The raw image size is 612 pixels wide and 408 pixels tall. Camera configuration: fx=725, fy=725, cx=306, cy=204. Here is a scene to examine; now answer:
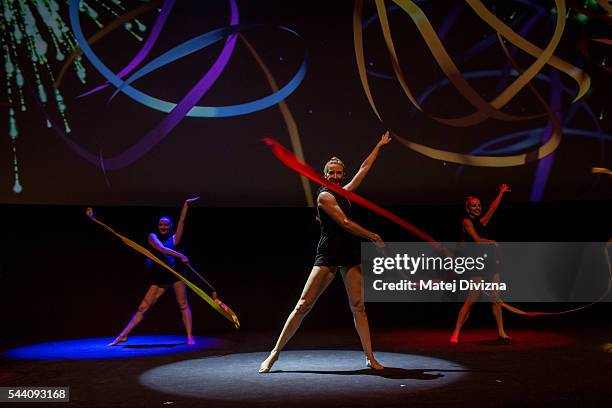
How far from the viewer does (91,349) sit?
7723mm

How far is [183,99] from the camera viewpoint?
339 inches

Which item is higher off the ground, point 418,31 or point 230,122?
point 418,31

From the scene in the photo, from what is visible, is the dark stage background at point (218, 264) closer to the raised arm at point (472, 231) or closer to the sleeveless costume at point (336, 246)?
the raised arm at point (472, 231)

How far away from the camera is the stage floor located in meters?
4.79

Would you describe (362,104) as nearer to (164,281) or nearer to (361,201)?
(361,201)

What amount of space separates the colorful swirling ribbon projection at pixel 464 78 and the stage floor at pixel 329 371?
2179mm

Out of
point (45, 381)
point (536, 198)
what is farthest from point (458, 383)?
point (536, 198)

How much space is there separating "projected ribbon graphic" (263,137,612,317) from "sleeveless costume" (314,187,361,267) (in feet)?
0.30

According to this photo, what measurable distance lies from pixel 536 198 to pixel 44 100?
19.4 ft

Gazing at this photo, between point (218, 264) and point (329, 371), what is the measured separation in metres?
3.90

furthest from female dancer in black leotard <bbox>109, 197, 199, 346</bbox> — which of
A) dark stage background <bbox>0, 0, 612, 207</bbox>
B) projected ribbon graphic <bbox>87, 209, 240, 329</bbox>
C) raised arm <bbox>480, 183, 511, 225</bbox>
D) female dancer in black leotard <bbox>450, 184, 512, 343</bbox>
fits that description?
raised arm <bbox>480, 183, 511, 225</bbox>

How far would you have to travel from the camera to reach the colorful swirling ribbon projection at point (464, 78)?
8.69 metres

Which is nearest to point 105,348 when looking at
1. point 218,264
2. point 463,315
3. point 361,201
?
point 218,264

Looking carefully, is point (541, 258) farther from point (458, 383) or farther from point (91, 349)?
point (91, 349)
